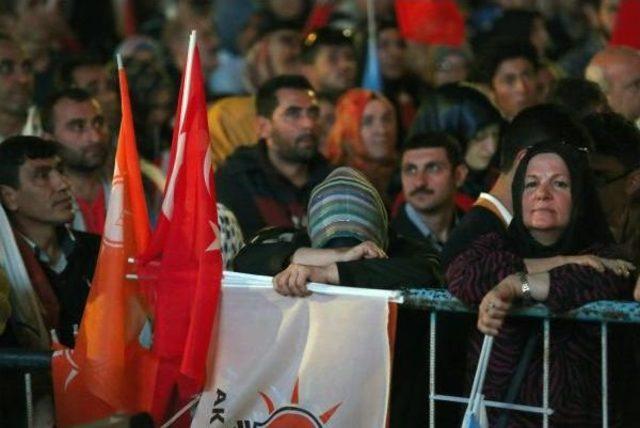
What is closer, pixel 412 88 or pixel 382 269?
pixel 382 269

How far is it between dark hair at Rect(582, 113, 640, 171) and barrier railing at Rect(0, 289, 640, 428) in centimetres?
199

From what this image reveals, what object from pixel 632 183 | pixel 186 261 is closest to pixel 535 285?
pixel 186 261

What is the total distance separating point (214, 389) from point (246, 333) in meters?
0.27

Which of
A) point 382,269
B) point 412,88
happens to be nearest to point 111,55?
point 412,88

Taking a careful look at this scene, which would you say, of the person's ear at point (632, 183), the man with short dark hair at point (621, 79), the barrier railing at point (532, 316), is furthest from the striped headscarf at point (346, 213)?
the man with short dark hair at point (621, 79)

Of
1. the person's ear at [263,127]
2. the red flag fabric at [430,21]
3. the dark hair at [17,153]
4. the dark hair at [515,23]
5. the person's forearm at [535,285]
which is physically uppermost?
the dark hair at [515,23]

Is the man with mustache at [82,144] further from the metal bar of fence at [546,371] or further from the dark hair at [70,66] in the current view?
the metal bar of fence at [546,371]

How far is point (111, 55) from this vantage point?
52.7 ft

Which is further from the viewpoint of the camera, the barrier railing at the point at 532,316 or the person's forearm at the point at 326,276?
the person's forearm at the point at 326,276

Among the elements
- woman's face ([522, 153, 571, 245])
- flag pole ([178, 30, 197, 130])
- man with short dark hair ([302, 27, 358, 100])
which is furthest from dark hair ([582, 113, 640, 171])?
man with short dark hair ([302, 27, 358, 100])

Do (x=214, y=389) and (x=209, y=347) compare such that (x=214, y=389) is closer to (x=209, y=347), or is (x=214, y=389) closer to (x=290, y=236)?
(x=209, y=347)

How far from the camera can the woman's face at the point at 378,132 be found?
1259 cm

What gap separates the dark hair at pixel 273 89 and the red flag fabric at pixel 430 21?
2190 mm

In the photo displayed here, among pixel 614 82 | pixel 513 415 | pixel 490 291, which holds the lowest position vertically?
pixel 513 415
